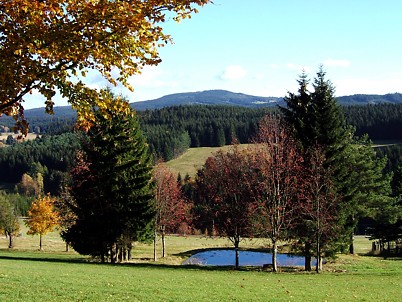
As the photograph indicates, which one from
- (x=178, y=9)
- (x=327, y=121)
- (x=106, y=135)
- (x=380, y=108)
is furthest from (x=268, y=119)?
(x=380, y=108)

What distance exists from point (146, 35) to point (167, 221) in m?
39.2

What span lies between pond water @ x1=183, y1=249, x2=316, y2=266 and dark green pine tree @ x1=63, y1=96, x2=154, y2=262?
978cm

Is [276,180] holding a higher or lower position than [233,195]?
higher

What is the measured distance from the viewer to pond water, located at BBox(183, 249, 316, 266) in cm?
4484

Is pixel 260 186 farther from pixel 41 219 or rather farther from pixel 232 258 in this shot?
pixel 41 219

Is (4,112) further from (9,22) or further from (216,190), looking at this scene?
(216,190)

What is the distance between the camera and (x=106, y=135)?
36781 mm

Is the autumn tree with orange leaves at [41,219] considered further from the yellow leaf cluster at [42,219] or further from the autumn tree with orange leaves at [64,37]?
the autumn tree with orange leaves at [64,37]

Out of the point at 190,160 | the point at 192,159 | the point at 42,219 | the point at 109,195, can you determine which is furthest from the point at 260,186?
the point at 192,159

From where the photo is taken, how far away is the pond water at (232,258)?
44844 mm

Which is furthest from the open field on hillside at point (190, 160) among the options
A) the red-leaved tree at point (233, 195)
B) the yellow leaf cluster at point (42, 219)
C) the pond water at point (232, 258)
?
the red-leaved tree at point (233, 195)

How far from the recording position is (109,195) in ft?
121

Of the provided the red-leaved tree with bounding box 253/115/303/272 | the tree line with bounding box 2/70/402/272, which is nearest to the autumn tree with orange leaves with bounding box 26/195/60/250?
the tree line with bounding box 2/70/402/272

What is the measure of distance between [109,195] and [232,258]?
66.0ft
